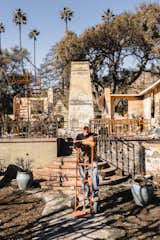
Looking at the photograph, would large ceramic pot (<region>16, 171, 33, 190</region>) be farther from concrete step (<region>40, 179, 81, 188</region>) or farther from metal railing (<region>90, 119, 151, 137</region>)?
metal railing (<region>90, 119, 151, 137</region>)

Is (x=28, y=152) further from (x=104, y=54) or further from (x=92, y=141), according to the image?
(x=104, y=54)

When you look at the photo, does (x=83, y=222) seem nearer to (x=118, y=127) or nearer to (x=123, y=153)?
(x=123, y=153)

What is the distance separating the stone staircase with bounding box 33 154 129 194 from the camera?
35.3 ft

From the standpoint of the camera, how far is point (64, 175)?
1121cm

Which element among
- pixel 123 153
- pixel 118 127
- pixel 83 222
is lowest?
pixel 83 222

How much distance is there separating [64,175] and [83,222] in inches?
173

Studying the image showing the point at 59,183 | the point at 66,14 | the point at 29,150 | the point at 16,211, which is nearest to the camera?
the point at 16,211

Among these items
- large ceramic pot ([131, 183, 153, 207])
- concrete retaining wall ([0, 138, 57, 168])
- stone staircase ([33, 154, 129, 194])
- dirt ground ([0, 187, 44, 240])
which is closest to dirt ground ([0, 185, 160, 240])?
dirt ground ([0, 187, 44, 240])

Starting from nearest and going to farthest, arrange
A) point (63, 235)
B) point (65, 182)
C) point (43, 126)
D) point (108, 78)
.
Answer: point (63, 235), point (65, 182), point (43, 126), point (108, 78)

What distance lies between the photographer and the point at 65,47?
32.9 meters

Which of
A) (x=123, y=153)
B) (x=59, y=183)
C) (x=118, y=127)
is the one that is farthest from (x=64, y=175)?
(x=118, y=127)

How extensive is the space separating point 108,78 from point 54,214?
2853 cm

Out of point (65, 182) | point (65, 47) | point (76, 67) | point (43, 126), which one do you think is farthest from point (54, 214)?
point (65, 47)

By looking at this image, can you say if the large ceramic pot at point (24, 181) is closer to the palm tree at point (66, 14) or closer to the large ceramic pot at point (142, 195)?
the large ceramic pot at point (142, 195)
